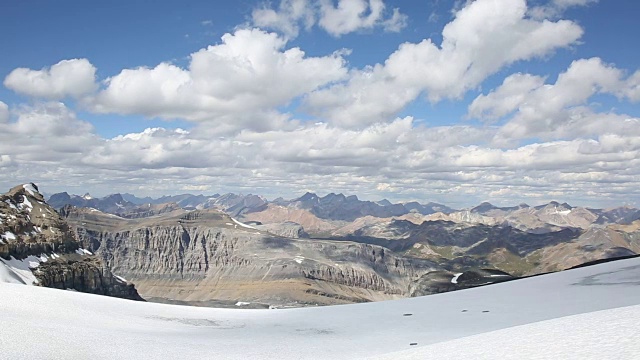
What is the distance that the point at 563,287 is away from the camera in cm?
2686

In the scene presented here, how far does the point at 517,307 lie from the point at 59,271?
204 m

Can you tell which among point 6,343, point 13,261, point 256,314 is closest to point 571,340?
point 6,343

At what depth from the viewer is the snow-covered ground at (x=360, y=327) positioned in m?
12.5

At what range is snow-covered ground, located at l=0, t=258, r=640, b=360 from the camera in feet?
41.0

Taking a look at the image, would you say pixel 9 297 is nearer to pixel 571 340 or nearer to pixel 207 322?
pixel 207 322

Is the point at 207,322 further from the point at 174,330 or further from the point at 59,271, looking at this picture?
the point at 59,271

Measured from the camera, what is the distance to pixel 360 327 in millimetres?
21219

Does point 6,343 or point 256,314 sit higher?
point 6,343

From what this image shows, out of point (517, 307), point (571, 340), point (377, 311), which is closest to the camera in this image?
point (571, 340)

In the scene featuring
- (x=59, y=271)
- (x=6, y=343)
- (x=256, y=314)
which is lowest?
(x=59, y=271)

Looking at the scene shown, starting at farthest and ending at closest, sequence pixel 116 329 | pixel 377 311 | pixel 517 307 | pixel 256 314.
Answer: pixel 256 314 < pixel 377 311 < pixel 517 307 < pixel 116 329

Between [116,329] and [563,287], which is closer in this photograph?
[116,329]

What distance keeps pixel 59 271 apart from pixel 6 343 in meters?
204

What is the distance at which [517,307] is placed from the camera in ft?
74.6
